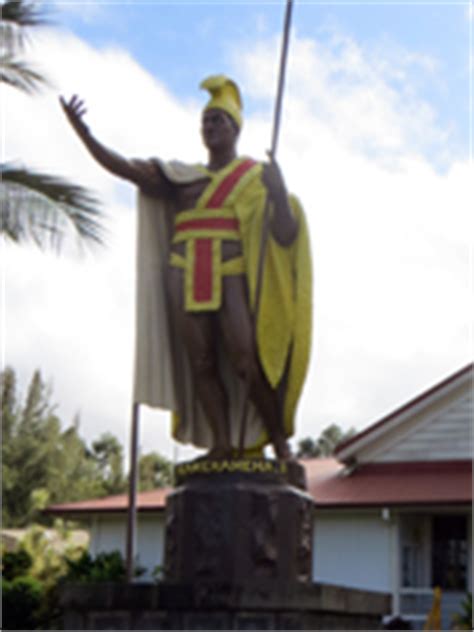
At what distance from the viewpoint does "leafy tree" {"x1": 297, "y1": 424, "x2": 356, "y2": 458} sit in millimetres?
58344

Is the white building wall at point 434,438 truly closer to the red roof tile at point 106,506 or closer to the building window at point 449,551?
the building window at point 449,551

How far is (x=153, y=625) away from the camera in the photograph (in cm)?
687

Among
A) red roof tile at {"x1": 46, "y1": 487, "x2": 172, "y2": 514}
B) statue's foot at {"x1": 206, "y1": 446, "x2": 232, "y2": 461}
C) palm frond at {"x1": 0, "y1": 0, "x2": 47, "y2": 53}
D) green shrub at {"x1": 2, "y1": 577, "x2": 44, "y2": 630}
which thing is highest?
palm frond at {"x1": 0, "y1": 0, "x2": 47, "y2": 53}

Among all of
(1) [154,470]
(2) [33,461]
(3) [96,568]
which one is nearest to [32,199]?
(3) [96,568]

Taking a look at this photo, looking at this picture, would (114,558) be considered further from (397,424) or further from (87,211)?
(87,211)

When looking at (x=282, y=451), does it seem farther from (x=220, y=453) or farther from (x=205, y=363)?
(x=205, y=363)

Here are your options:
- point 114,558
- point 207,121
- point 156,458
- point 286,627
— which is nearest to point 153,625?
point 286,627

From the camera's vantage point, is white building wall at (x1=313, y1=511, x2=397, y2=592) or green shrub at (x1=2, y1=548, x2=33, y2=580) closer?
white building wall at (x1=313, y1=511, x2=397, y2=592)

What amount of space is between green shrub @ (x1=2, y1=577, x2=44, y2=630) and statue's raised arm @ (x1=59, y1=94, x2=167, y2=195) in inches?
529

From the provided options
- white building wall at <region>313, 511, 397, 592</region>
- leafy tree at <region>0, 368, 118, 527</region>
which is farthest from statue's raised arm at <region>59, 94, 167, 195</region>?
leafy tree at <region>0, 368, 118, 527</region>

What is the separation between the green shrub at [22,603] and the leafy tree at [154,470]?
25.7 meters

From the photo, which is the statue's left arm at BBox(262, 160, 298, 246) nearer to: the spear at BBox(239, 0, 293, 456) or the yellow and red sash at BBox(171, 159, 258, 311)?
the spear at BBox(239, 0, 293, 456)

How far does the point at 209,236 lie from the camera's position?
7949 mm

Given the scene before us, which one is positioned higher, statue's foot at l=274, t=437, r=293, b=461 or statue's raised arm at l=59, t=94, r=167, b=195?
statue's raised arm at l=59, t=94, r=167, b=195
